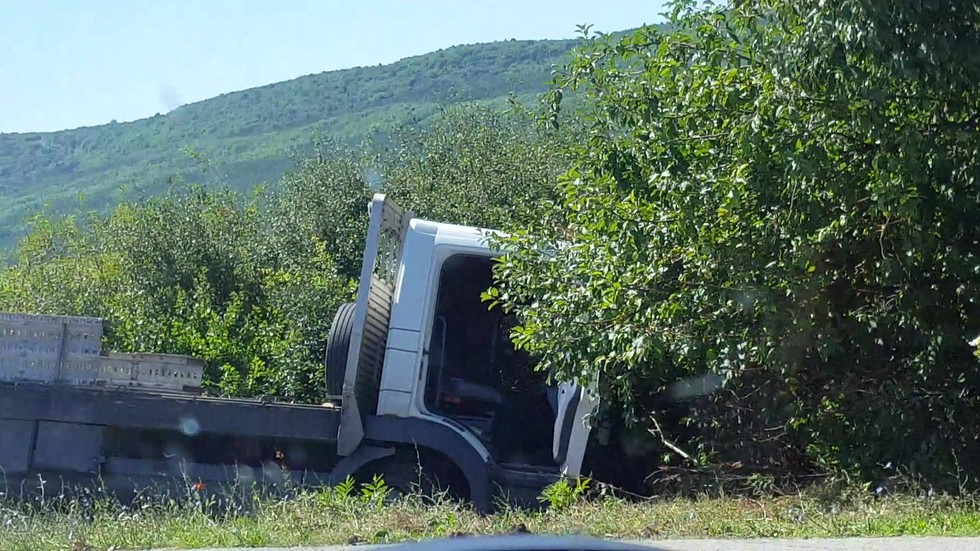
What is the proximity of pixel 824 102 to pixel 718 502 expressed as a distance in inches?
112

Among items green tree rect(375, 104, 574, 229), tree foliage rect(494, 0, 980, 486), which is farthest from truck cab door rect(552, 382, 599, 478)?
green tree rect(375, 104, 574, 229)

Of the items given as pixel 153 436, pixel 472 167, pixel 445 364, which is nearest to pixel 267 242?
pixel 472 167

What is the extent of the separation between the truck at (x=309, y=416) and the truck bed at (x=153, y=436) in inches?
0.4

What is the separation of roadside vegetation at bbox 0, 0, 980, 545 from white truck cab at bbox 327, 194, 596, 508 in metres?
→ 0.38

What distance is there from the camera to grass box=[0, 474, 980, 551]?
677 cm

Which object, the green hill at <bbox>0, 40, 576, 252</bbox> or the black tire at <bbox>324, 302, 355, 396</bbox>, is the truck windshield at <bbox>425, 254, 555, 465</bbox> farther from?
the green hill at <bbox>0, 40, 576, 252</bbox>

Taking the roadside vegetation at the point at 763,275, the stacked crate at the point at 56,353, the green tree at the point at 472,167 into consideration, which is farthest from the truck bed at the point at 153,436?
the green tree at the point at 472,167

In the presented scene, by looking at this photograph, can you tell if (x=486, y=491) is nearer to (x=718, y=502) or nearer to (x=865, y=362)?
(x=718, y=502)

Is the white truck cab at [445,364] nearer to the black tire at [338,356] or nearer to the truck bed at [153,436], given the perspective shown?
the black tire at [338,356]

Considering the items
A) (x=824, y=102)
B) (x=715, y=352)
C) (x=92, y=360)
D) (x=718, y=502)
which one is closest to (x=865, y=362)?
(x=715, y=352)

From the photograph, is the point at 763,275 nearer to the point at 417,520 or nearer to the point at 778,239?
the point at 778,239

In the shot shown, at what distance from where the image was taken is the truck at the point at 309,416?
28.9 feet

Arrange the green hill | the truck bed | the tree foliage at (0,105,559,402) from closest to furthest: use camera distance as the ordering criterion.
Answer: the truck bed, the tree foliage at (0,105,559,402), the green hill

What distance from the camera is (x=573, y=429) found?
9242mm
